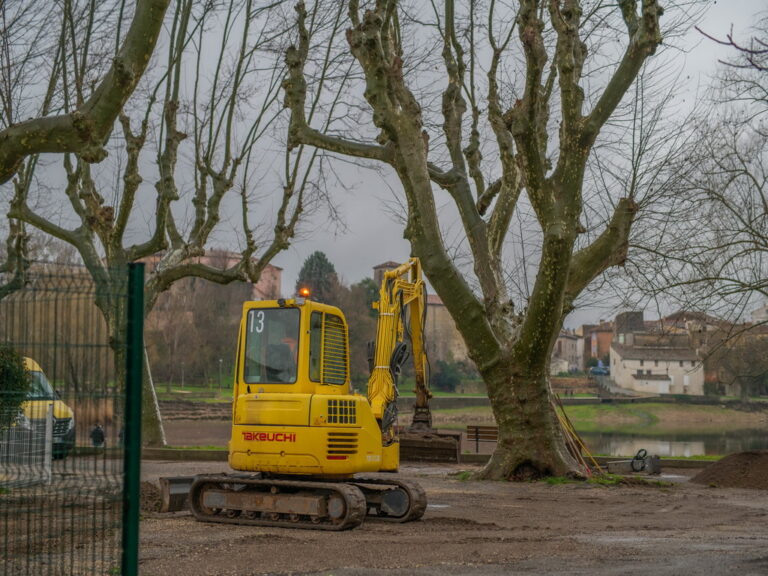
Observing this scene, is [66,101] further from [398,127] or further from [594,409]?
[594,409]

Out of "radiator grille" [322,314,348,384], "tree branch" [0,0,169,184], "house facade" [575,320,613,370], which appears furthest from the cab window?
"house facade" [575,320,613,370]

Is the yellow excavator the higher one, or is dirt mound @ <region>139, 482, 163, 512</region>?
the yellow excavator

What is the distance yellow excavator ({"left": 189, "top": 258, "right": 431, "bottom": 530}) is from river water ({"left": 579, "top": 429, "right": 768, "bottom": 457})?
29332 mm

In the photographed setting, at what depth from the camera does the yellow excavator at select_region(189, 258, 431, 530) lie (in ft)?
36.2

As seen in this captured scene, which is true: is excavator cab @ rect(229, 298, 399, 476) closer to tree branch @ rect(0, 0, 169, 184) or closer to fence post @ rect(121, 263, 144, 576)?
tree branch @ rect(0, 0, 169, 184)

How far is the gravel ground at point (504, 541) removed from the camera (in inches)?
313

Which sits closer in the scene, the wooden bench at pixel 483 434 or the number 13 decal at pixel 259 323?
the number 13 decal at pixel 259 323

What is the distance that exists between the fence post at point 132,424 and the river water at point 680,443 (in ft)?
117

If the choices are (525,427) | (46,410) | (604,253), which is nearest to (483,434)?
(525,427)

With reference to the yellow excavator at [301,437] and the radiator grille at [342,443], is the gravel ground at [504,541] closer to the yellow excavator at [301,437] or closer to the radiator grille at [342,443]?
the yellow excavator at [301,437]

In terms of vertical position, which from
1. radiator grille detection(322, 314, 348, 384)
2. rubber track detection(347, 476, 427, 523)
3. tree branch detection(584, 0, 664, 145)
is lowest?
rubber track detection(347, 476, 427, 523)

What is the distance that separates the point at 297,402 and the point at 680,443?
42901 millimetres

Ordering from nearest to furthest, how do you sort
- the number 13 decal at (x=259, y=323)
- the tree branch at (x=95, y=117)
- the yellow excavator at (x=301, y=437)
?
the tree branch at (x=95, y=117)
the yellow excavator at (x=301, y=437)
the number 13 decal at (x=259, y=323)

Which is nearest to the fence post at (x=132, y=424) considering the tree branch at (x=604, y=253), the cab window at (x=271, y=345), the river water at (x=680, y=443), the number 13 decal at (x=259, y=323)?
the cab window at (x=271, y=345)
